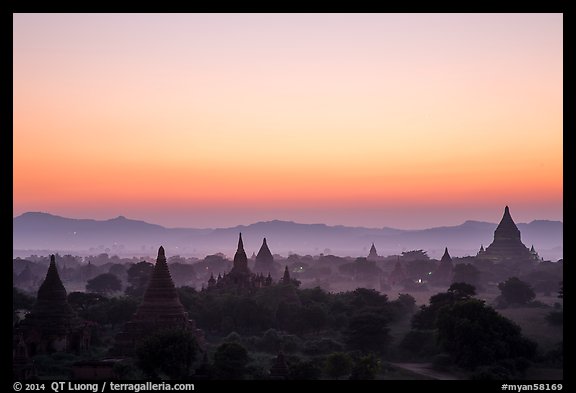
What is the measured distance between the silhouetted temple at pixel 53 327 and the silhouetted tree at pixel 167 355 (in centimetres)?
1129

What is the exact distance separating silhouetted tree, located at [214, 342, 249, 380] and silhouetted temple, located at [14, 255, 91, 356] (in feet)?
44.8

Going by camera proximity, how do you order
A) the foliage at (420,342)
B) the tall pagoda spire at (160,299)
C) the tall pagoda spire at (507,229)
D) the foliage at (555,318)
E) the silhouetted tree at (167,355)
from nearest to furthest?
the silhouetted tree at (167,355) < the tall pagoda spire at (160,299) < the foliage at (420,342) < the foliage at (555,318) < the tall pagoda spire at (507,229)

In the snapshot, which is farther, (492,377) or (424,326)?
(424,326)

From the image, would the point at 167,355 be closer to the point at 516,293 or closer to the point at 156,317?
the point at 156,317

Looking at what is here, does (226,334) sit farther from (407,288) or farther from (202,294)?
(407,288)

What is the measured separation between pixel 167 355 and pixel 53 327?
1337 cm

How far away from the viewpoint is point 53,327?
166 ft

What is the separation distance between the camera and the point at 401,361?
53438mm

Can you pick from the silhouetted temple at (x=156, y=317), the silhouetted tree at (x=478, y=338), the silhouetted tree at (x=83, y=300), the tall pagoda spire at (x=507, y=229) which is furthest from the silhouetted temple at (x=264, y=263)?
the silhouetted tree at (x=478, y=338)

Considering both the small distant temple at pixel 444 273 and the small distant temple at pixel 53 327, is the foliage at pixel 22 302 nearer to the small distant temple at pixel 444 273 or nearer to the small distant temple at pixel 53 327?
the small distant temple at pixel 53 327

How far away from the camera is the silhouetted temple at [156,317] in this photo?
4972cm

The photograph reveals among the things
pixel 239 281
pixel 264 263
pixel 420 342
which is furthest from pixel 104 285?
pixel 420 342
